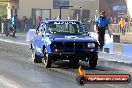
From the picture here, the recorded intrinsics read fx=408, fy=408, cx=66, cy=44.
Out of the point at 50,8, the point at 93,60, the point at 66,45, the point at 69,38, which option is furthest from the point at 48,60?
the point at 50,8

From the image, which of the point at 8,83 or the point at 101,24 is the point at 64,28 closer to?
the point at 8,83

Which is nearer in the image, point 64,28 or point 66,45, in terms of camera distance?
point 66,45

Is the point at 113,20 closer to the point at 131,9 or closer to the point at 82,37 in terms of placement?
the point at 131,9

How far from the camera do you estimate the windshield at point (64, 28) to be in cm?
1249

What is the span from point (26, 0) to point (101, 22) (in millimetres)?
33748

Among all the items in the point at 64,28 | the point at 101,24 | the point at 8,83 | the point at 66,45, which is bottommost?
the point at 8,83

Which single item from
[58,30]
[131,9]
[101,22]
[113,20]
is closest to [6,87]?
[58,30]

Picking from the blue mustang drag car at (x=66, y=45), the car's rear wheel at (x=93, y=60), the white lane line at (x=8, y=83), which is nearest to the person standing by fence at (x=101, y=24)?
the blue mustang drag car at (x=66, y=45)

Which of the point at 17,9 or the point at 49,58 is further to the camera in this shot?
the point at 17,9

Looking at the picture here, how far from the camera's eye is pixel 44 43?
39.6 ft

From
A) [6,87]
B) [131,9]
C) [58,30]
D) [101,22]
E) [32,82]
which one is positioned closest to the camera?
[6,87]

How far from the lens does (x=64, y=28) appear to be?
12.6m

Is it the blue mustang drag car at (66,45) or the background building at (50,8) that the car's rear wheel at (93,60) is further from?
the background building at (50,8)

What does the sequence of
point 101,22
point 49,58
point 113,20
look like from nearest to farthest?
point 49,58, point 101,22, point 113,20
